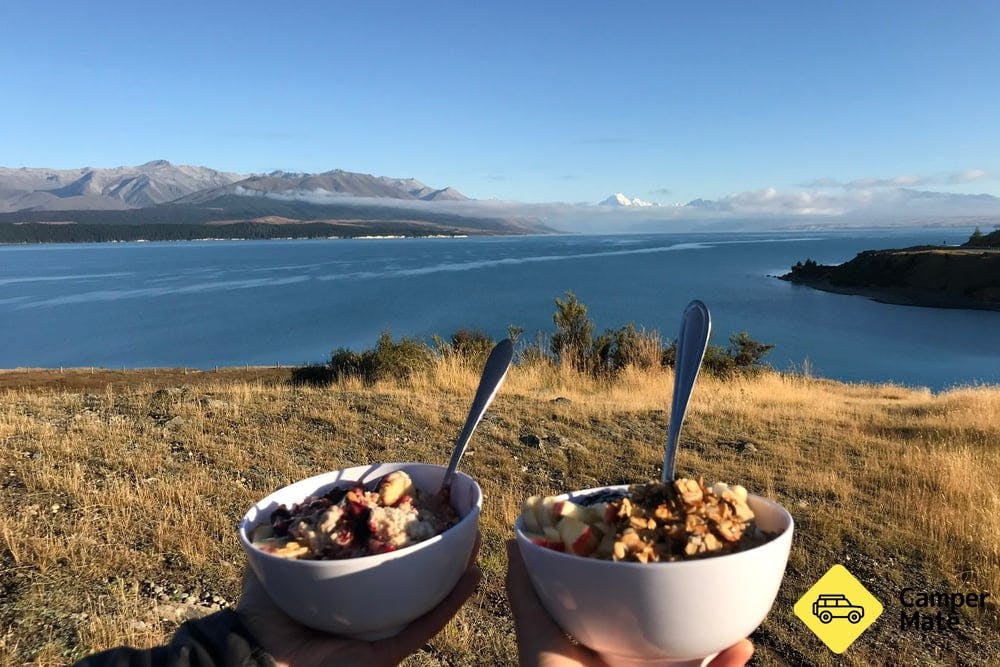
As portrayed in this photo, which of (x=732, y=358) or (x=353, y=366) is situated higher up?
(x=732, y=358)

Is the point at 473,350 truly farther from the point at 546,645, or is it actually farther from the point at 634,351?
the point at 546,645

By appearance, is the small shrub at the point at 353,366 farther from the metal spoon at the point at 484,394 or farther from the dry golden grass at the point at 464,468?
the metal spoon at the point at 484,394

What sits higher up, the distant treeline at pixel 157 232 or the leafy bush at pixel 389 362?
the distant treeline at pixel 157 232

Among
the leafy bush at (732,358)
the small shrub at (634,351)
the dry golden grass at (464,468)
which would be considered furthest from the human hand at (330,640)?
the leafy bush at (732,358)

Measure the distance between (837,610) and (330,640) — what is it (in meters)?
2.77

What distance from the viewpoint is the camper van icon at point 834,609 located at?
9.80 ft

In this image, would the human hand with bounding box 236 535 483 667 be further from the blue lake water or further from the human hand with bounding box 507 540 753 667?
the blue lake water

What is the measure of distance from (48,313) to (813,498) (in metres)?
50.2

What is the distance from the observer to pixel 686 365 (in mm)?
1361

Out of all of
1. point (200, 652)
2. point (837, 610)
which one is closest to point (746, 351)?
point (837, 610)

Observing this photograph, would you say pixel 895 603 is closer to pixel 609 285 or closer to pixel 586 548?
pixel 586 548

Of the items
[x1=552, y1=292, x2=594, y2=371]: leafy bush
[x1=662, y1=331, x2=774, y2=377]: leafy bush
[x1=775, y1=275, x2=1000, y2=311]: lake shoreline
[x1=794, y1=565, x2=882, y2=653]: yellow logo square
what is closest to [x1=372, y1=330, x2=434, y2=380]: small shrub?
[x1=552, y1=292, x2=594, y2=371]: leafy bush

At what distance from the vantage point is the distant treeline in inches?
6186

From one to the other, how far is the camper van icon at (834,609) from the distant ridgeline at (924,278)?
47950mm
